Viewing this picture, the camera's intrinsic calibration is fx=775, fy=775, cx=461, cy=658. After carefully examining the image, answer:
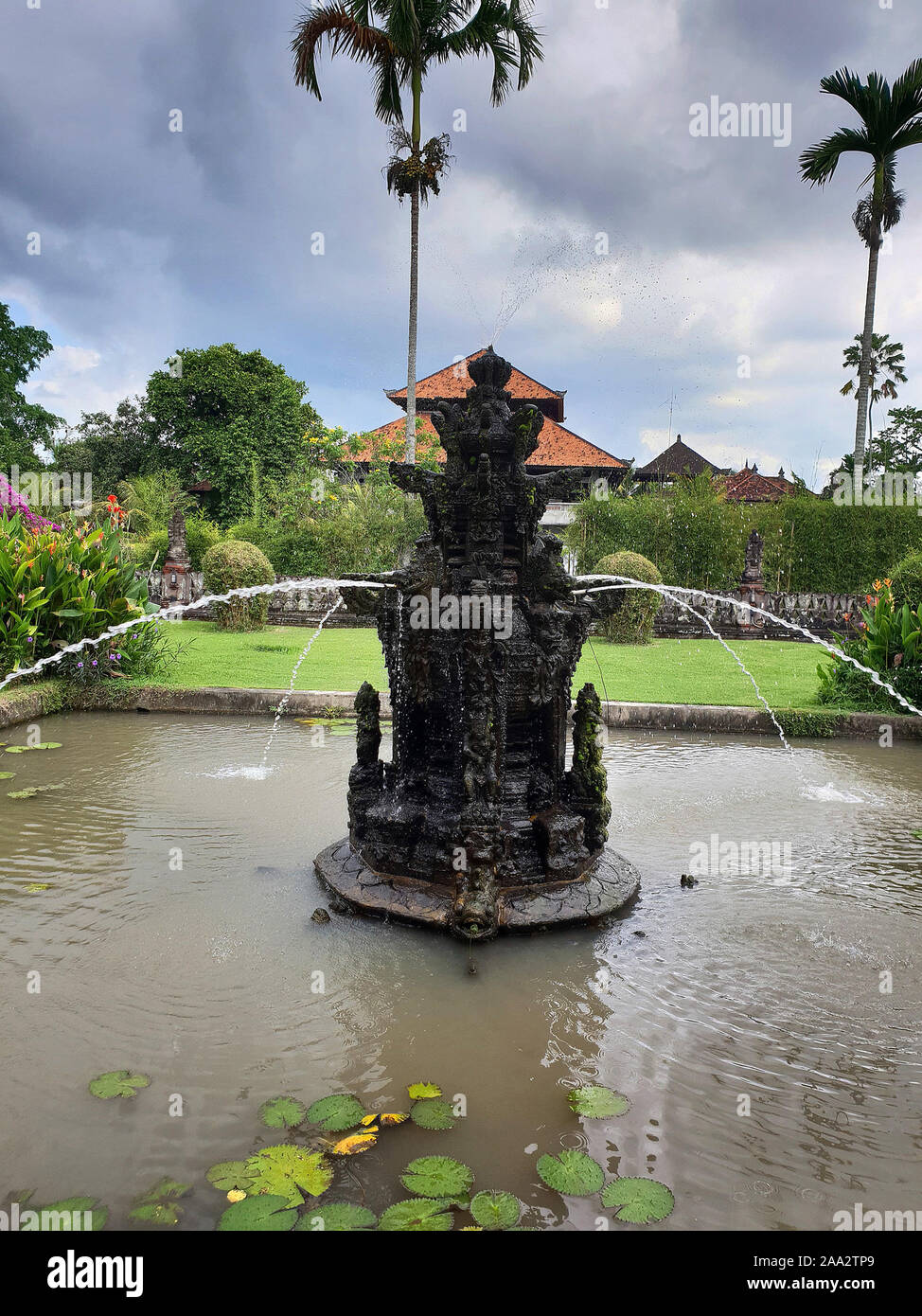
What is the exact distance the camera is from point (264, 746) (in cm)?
698

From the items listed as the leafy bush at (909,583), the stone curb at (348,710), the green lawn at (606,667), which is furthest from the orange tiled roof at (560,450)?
the stone curb at (348,710)

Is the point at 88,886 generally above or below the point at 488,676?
below

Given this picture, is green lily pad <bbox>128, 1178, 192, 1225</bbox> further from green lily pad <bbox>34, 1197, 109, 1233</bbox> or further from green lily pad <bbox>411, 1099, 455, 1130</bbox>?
green lily pad <bbox>411, 1099, 455, 1130</bbox>

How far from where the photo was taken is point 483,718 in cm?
391

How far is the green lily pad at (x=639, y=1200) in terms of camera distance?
78.1 inches

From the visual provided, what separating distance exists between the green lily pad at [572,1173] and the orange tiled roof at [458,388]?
28.6m

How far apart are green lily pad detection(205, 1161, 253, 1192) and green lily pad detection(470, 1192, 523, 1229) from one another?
61 centimetres

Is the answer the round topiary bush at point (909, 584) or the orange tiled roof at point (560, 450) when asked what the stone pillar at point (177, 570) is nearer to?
the orange tiled roof at point (560, 450)

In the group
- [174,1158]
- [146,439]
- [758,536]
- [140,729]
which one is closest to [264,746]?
[140,729]

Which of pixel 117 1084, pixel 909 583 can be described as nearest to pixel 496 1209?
pixel 117 1084

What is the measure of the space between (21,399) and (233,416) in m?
8.00

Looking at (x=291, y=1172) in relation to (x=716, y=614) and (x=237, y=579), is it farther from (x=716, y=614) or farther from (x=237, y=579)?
(x=716, y=614)
